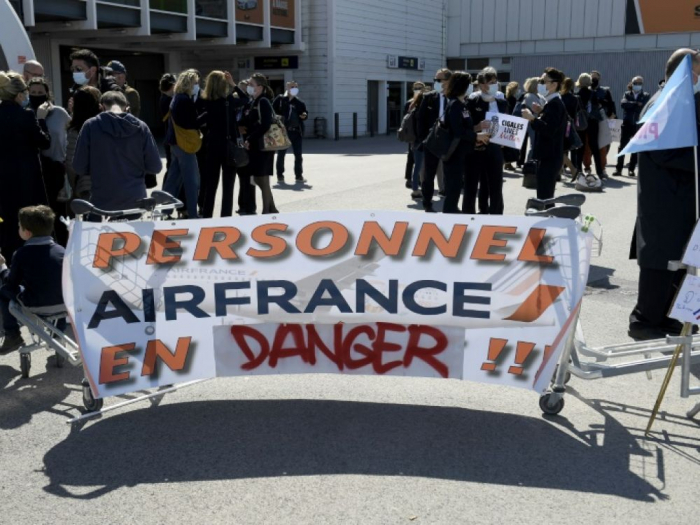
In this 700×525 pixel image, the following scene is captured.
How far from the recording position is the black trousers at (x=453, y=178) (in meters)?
9.12

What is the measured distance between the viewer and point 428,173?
11070 millimetres

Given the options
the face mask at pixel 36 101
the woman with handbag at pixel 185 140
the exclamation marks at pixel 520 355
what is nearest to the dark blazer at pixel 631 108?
the woman with handbag at pixel 185 140

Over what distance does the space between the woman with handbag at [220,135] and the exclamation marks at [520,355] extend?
590 centimetres

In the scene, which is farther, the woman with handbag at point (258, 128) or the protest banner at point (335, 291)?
the woman with handbag at point (258, 128)

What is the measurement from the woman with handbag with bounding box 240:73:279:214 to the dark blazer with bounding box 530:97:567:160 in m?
3.21

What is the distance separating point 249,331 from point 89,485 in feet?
3.85

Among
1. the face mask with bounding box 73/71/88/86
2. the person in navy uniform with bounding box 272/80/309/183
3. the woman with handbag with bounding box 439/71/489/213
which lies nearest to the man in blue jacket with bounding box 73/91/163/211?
the face mask with bounding box 73/71/88/86

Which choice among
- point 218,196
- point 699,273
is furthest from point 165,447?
point 218,196

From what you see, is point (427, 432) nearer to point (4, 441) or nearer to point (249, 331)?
point (249, 331)

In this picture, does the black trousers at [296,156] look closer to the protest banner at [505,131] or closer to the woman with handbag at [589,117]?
the woman with handbag at [589,117]

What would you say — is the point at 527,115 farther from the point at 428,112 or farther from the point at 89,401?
the point at 89,401

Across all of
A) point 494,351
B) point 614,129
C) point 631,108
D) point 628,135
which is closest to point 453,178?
point 494,351

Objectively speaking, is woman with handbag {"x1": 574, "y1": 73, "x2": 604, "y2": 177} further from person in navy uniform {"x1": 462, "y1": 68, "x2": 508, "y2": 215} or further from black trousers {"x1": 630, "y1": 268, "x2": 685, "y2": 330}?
black trousers {"x1": 630, "y1": 268, "x2": 685, "y2": 330}

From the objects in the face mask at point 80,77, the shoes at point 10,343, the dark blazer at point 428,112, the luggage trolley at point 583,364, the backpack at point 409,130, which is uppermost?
the face mask at point 80,77
